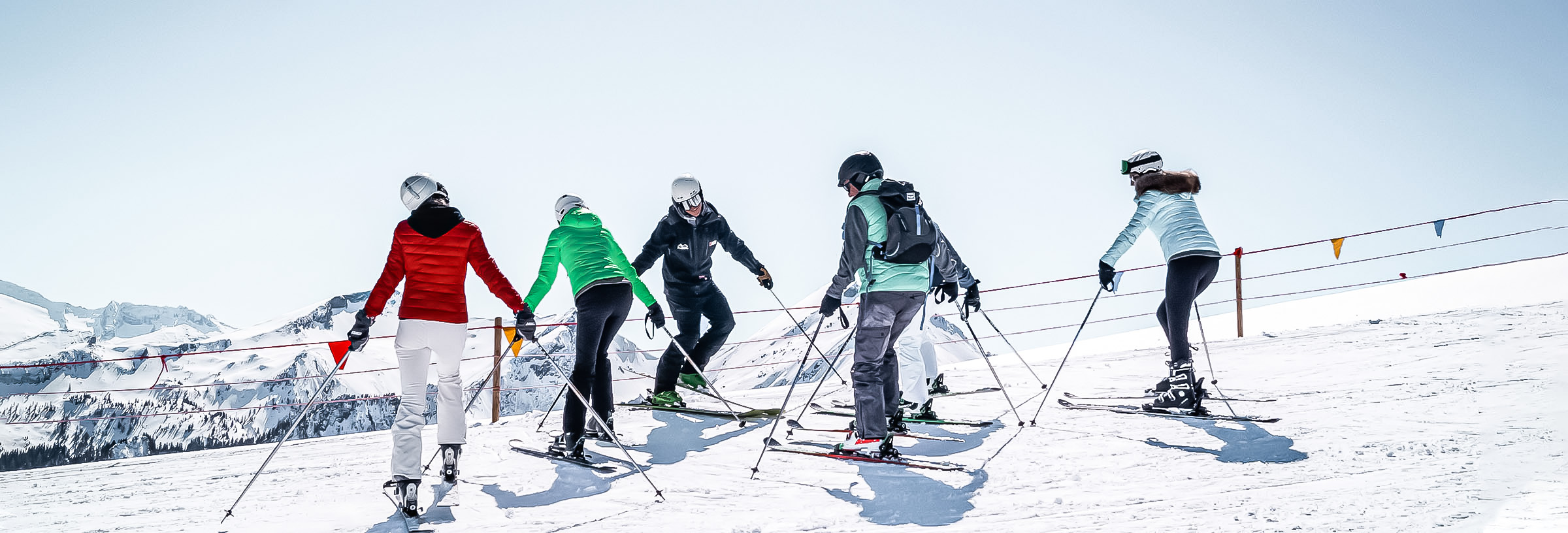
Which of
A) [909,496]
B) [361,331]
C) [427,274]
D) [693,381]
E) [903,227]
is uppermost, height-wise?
[903,227]

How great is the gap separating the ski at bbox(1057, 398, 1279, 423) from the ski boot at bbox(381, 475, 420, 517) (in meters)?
4.58

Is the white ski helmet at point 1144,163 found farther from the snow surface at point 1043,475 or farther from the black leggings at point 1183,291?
the snow surface at point 1043,475

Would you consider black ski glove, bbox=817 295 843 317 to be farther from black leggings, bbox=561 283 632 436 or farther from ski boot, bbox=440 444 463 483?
ski boot, bbox=440 444 463 483

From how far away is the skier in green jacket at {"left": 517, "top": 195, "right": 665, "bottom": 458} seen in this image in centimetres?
514

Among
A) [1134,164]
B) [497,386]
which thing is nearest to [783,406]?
[1134,164]

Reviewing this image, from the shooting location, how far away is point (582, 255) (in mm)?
5324

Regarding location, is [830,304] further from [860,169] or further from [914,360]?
[914,360]

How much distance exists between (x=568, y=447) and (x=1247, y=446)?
3.95 metres

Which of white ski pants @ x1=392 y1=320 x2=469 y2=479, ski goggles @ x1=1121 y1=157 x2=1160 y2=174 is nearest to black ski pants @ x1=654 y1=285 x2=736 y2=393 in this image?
white ski pants @ x1=392 y1=320 x2=469 y2=479

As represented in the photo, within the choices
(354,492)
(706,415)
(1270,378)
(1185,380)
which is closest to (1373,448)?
(1185,380)

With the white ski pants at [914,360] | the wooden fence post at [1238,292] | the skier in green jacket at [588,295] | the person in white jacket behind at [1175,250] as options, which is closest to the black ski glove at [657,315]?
the skier in green jacket at [588,295]

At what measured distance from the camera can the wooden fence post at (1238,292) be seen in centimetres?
1055

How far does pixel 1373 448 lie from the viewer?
415cm

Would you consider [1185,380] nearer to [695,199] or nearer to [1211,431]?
[1211,431]
